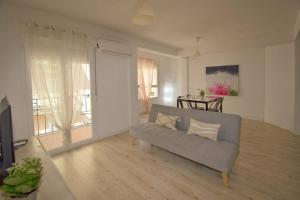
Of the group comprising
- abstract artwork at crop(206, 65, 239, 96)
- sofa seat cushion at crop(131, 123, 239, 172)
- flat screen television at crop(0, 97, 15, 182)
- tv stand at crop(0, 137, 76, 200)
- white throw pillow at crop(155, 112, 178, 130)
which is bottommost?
sofa seat cushion at crop(131, 123, 239, 172)

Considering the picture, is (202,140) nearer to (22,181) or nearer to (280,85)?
(22,181)

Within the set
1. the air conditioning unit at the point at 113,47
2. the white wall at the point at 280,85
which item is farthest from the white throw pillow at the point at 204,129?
the white wall at the point at 280,85

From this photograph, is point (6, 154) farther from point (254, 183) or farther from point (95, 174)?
point (254, 183)

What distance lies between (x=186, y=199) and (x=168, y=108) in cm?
175

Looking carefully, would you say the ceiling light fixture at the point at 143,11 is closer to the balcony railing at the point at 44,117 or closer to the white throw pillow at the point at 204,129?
the white throw pillow at the point at 204,129

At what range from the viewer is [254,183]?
2.11 metres

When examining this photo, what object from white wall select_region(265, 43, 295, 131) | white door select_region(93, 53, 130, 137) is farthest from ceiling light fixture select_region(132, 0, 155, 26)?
white wall select_region(265, 43, 295, 131)

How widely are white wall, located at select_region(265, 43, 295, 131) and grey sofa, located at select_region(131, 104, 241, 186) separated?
8.78ft

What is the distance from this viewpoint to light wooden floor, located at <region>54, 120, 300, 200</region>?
195cm

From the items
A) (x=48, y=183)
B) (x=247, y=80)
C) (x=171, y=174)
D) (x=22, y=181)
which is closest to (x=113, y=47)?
(x=171, y=174)

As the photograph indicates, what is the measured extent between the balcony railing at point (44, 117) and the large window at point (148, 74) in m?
2.56

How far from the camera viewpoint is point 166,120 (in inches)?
122

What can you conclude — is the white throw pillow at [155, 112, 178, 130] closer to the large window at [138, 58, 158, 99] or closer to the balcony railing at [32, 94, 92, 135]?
the balcony railing at [32, 94, 92, 135]

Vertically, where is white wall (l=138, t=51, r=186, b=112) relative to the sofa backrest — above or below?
above
